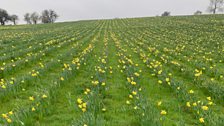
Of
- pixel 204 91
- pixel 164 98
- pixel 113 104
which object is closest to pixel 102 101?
pixel 113 104

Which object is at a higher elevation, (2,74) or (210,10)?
(210,10)

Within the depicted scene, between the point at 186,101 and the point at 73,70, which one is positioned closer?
the point at 186,101

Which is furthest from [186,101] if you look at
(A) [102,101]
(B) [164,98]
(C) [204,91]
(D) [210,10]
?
(D) [210,10]

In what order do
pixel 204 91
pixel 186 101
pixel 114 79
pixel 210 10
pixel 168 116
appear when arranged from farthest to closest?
pixel 210 10 < pixel 114 79 < pixel 204 91 < pixel 186 101 < pixel 168 116

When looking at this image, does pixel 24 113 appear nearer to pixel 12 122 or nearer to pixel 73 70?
pixel 12 122

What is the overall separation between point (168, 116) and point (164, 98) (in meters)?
1.50

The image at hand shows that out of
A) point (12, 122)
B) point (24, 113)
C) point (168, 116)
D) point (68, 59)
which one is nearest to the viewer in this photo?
point (12, 122)

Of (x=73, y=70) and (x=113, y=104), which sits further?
(x=73, y=70)

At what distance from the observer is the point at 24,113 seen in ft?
19.2

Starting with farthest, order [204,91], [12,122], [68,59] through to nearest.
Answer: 1. [68,59]
2. [204,91]
3. [12,122]

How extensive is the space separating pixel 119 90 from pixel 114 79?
56.9 inches

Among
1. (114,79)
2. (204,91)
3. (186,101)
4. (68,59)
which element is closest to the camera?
(186,101)

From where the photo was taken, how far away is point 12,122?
5.34 metres

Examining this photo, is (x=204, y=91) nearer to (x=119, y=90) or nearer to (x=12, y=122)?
(x=119, y=90)
